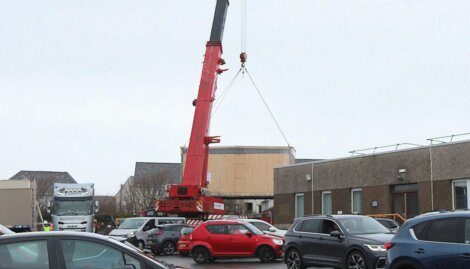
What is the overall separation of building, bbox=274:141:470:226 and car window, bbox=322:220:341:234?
1216cm

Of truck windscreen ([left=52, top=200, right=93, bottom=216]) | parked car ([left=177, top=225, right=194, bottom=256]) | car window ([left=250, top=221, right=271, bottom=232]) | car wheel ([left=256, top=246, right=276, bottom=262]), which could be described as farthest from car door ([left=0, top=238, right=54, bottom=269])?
truck windscreen ([left=52, top=200, right=93, bottom=216])

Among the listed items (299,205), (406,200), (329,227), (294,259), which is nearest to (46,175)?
(299,205)

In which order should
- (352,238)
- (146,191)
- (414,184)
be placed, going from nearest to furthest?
(352,238)
(414,184)
(146,191)

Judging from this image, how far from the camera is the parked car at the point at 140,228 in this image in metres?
27.9

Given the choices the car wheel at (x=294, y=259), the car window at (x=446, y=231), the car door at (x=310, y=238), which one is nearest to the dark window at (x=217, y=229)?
the car wheel at (x=294, y=259)

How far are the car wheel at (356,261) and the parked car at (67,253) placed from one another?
8.61 metres

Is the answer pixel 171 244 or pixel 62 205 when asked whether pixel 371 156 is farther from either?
pixel 62 205

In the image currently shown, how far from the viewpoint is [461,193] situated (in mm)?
27172

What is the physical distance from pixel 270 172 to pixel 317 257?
51.7 meters

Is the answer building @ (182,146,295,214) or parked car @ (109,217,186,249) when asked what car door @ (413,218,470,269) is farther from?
building @ (182,146,295,214)

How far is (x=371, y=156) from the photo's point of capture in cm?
3183

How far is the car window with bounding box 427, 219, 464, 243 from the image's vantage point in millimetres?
10383

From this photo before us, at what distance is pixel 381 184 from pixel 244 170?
37479 millimetres

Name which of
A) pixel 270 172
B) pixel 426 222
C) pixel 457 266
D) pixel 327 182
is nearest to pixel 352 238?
pixel 426 222
